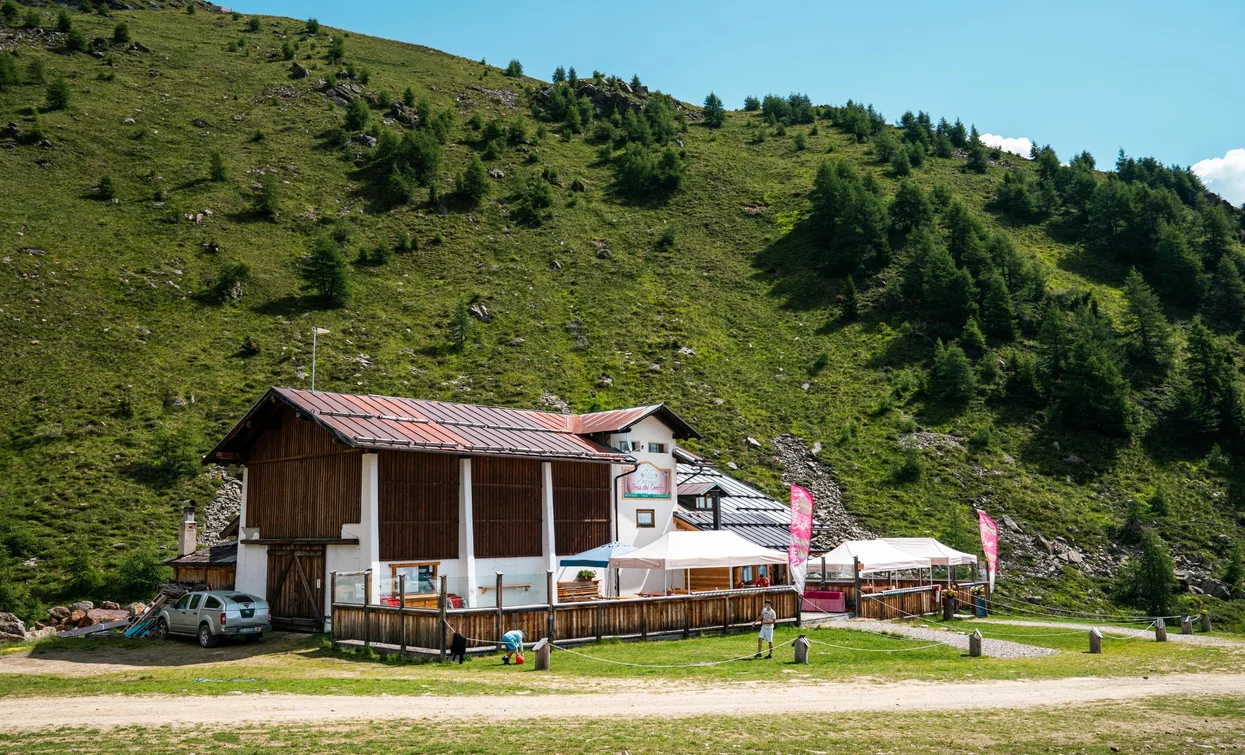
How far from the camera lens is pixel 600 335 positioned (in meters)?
68.9

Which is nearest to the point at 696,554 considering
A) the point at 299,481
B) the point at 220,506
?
the point at 299,481

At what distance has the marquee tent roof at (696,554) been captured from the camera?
27.5 metres

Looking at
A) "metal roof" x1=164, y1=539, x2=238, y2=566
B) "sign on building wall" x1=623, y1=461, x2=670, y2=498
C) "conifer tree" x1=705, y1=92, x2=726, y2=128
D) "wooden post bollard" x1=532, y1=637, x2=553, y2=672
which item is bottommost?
"wooden post bollard" x1=532, y1=637, x2=553, y2=672

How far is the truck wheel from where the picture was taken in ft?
86.0

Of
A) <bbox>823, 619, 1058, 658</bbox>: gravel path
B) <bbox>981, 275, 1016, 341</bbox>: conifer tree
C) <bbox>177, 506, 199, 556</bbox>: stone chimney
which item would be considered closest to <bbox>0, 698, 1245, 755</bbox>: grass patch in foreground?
<bbox>823, 619, 1058, 658</bbox>: gravel path

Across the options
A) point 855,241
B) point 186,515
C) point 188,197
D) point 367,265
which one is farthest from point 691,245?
point 186,515

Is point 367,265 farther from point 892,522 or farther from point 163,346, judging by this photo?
point 892,522

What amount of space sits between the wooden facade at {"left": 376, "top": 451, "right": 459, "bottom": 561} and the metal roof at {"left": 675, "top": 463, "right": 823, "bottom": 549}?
11.7m

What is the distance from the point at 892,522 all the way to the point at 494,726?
141 feet

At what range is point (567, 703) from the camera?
1535 cm

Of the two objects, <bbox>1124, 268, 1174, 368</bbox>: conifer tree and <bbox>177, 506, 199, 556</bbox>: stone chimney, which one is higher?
<bbox>1124, 268, 1174, 368</bbox>: conifer tree

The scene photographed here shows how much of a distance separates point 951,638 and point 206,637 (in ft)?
76.5

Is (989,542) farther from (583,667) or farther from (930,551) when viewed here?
(583,667)

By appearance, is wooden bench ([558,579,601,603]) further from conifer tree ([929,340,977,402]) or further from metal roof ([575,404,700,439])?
conifer tree ([929,340,977,402])
